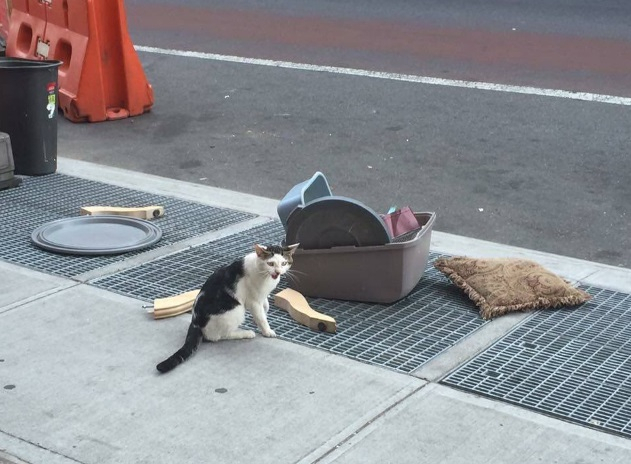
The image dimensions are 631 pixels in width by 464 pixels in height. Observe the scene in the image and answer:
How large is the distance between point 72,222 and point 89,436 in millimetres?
3009

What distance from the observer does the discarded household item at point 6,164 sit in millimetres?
7805

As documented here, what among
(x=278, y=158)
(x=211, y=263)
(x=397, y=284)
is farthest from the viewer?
(x=278, y=158)

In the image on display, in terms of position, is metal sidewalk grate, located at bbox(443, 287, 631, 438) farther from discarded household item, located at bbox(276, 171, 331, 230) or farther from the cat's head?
discarded household item, located at bbox(276, 171, 331, 230)

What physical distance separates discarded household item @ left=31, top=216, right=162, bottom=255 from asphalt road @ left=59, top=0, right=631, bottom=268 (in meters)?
1.50

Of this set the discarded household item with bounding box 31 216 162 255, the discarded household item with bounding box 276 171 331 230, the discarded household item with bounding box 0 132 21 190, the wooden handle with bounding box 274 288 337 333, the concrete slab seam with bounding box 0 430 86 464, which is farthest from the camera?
the discarded household item with bounding box 0 132 21 190

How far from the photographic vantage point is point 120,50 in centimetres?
1052

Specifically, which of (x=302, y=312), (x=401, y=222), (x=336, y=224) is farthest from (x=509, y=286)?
(x=302, y=312)

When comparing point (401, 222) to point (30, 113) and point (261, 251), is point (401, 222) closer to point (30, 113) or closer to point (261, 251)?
point (261, 251)

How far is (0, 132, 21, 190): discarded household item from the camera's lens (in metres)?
7.80

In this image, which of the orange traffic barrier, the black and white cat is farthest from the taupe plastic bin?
the orange traffic barrier

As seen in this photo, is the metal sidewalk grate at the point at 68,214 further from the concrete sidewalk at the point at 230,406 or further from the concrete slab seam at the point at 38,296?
the concrete sidewalk at the point at 230,406

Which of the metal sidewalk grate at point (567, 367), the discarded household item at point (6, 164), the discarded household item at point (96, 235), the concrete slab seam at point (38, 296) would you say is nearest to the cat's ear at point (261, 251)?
the metal sidewalk grate at point (567, 367)

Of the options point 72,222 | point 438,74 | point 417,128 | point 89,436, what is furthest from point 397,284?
point 438,74

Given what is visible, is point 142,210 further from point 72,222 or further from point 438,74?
point 438,74
